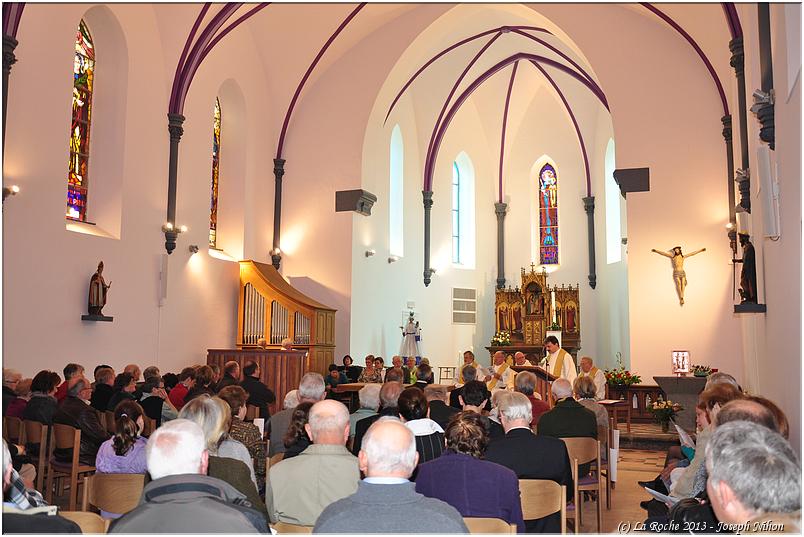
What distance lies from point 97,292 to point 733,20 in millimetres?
10348

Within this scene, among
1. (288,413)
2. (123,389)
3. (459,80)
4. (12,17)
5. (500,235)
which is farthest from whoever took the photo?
(500,235)

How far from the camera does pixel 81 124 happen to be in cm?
1245

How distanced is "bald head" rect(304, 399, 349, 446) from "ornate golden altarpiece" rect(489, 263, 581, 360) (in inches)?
641

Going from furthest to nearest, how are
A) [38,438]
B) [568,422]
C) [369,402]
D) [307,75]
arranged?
[307,75]
[38,438]
[568,422]
[369,402]

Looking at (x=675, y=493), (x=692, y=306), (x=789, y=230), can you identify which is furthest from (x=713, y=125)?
(x=675, y=493)

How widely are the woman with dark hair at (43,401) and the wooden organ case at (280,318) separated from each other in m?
7.46

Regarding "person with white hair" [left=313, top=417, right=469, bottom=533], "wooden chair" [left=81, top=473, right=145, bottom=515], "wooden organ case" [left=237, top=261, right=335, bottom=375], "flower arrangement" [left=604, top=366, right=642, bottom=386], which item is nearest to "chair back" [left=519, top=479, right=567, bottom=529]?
"person with white hair" [left=313, top=417, right=469, bottom=533]

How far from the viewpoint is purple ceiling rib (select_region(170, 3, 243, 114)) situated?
535 inches

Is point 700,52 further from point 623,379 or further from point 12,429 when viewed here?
point 12,429

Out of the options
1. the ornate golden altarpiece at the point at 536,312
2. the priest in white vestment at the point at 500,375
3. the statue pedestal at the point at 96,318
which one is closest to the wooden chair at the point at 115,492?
the statue pedestal at the point at 96,318

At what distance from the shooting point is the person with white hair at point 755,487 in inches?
95.0

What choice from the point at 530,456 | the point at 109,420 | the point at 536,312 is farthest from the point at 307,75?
the point at 530,456

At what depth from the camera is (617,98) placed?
14852mm

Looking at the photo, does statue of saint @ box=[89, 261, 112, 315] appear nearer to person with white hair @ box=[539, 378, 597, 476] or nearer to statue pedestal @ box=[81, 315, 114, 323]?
statue pedestal @ box=[81, 315, 114, 323]
